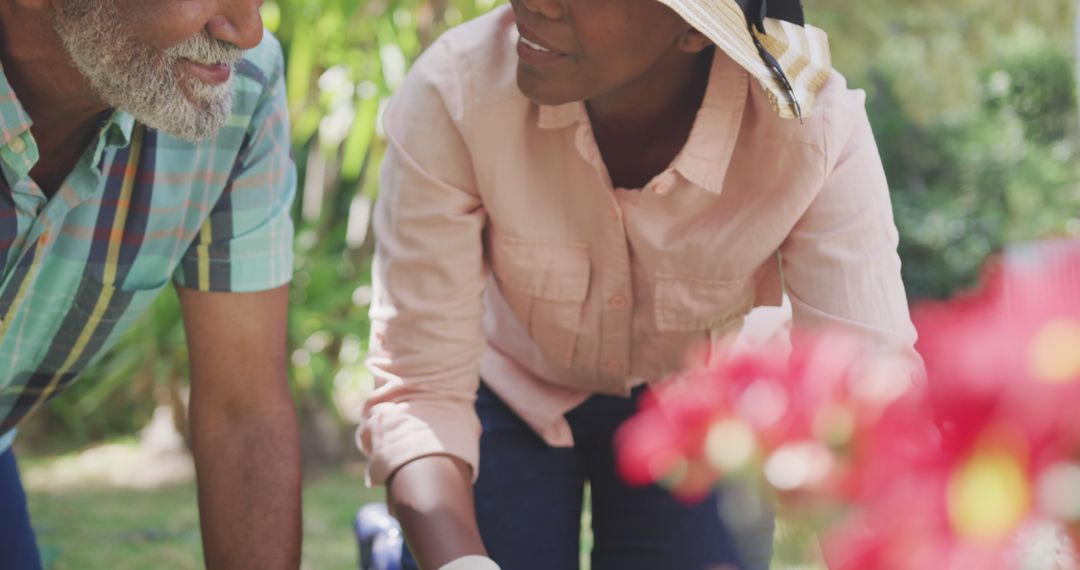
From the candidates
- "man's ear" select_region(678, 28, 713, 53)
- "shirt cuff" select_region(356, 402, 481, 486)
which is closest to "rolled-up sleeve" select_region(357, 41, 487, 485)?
"shirt cuff" select_region(356, 402, 481, 486)

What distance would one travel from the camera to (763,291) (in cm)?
224

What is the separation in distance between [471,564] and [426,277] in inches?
21.5

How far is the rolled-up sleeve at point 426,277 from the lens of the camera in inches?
83.1

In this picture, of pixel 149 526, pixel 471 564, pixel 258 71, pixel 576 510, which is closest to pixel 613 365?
pixel 576 510

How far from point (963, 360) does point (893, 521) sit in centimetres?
9

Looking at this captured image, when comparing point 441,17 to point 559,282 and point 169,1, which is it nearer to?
point 559,282

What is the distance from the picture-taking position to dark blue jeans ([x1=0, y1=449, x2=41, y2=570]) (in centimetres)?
232

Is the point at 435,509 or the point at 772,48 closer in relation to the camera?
the point at 772,48

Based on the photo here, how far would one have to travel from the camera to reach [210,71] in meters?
1.81

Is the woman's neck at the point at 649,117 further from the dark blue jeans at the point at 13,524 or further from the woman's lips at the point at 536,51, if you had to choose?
the dark blue jeans at the point at 13,524

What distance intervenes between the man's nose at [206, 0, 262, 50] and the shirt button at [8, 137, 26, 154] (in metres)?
0.29

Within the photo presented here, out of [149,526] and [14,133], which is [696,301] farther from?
[149,526]

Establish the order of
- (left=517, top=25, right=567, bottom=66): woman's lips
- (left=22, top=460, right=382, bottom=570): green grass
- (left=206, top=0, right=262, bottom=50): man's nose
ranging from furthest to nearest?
(left=22, top=460, right=382, bottom=570): green grass < (left=517, top=25, right=567, bottom=66): woman's lips < (left=206, top=0, right=262, bottom=50): man's nose

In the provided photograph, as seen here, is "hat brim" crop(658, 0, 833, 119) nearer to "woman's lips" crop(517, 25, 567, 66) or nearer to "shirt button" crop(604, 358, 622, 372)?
"woman's lips" crop(517, 25, 567, 66)
